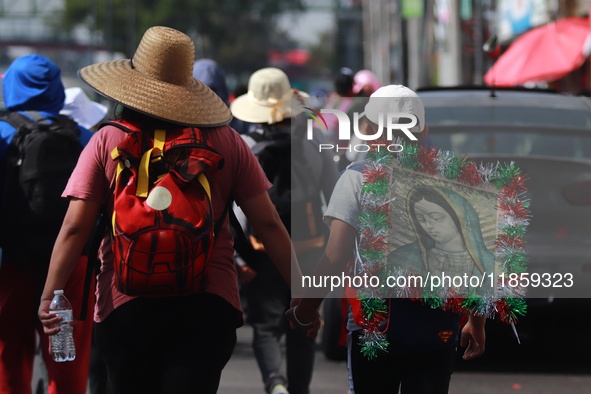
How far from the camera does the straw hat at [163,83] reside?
429 centimetres

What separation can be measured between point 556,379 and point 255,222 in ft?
13.2

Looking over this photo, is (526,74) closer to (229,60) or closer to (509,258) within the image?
(509,258)

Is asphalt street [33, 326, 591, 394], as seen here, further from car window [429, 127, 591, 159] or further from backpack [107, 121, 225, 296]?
backpack [107, 121, 225, 296]

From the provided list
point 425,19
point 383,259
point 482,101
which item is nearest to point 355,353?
point 383,259

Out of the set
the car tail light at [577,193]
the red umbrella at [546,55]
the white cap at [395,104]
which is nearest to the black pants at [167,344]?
the white cap at [395,104]

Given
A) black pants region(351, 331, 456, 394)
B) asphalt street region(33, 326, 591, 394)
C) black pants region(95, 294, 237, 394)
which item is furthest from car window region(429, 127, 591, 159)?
black pants region(95, 294, 237, 394)

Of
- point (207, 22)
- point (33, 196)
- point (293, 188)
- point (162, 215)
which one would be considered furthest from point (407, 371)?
point (207, 22)

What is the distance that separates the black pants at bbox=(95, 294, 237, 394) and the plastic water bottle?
210 millimetres

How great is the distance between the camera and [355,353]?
4457 millimetres

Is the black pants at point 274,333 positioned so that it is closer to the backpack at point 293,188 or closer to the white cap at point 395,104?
the backpack at point 293,188

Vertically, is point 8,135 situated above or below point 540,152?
above

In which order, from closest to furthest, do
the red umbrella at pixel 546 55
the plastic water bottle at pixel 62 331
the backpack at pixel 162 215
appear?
1. the backpack at pixel 162 215
2. the plastic water bottle at pixel 62 331
3. the red umbrella at pixel 546 55

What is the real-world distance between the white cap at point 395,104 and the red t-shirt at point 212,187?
1.46 ft

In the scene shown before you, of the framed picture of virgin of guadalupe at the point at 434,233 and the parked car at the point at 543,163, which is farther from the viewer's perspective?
the parked car at the point at 543,163
